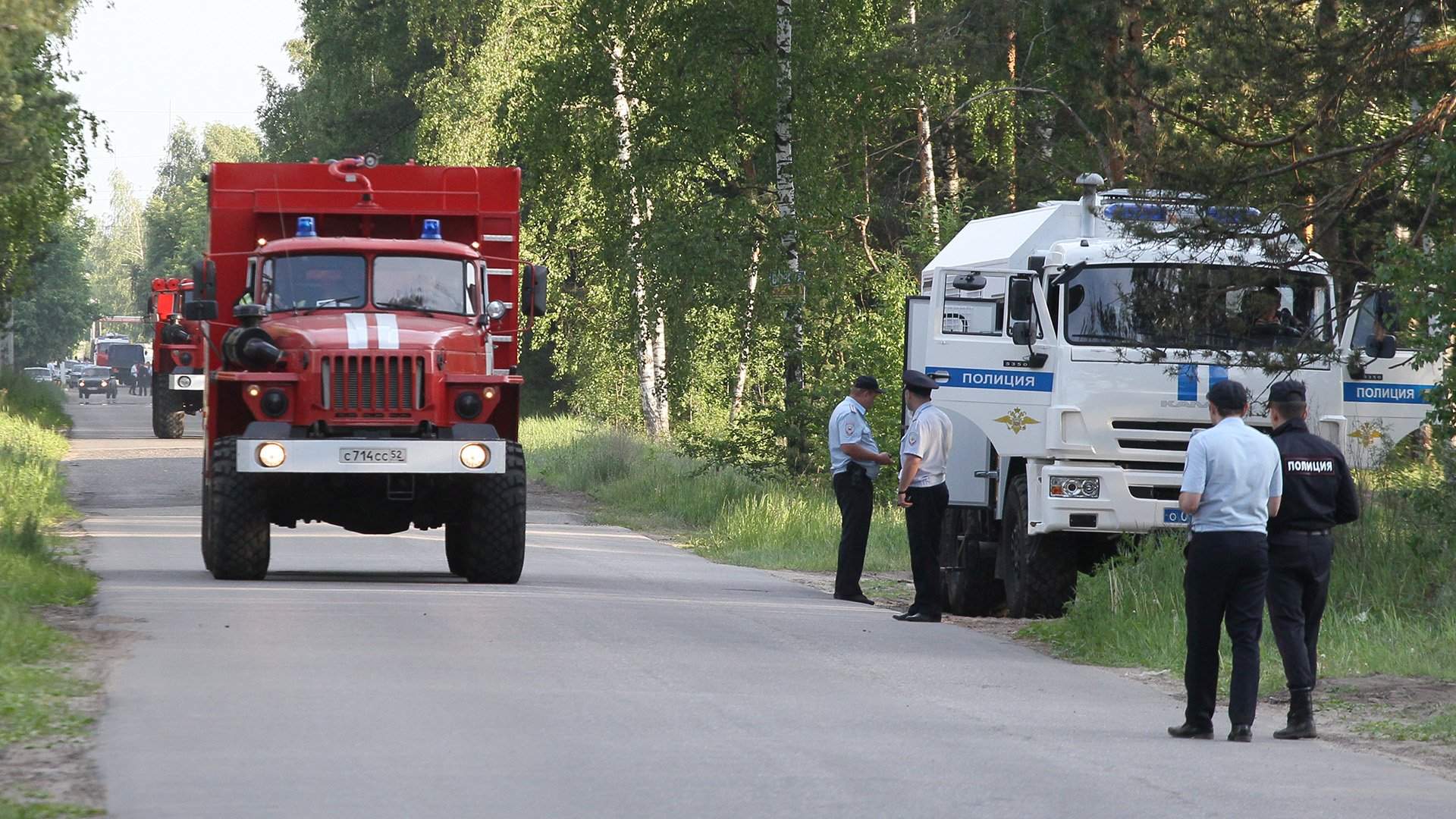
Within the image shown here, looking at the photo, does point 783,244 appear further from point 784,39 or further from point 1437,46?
point 1437,46

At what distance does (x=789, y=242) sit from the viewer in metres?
28.0

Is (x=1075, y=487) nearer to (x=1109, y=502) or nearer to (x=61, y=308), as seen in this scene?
(x=1109, y=502)

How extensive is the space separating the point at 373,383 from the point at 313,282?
1.31 metres

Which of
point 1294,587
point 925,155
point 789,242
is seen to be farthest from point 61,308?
point 1294,587

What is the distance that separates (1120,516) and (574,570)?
5571 mm

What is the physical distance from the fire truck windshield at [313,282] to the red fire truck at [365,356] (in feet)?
0.04

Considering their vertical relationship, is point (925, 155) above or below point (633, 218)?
above

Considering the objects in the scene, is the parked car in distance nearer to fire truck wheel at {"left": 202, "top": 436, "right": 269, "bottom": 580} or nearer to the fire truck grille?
fire truck wheel at {"left": 202, "top": 436, "right": 269, "bottom": 580}

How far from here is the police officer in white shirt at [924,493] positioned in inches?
616

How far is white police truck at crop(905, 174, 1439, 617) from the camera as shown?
50.4 ft

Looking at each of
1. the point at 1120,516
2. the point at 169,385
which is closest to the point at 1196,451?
the point at 1120,516

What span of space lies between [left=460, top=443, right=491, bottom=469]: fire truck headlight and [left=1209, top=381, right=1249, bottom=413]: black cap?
7.34 metres

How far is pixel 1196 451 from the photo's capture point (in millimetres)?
9750

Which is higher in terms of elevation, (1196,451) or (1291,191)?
(1291,191)
